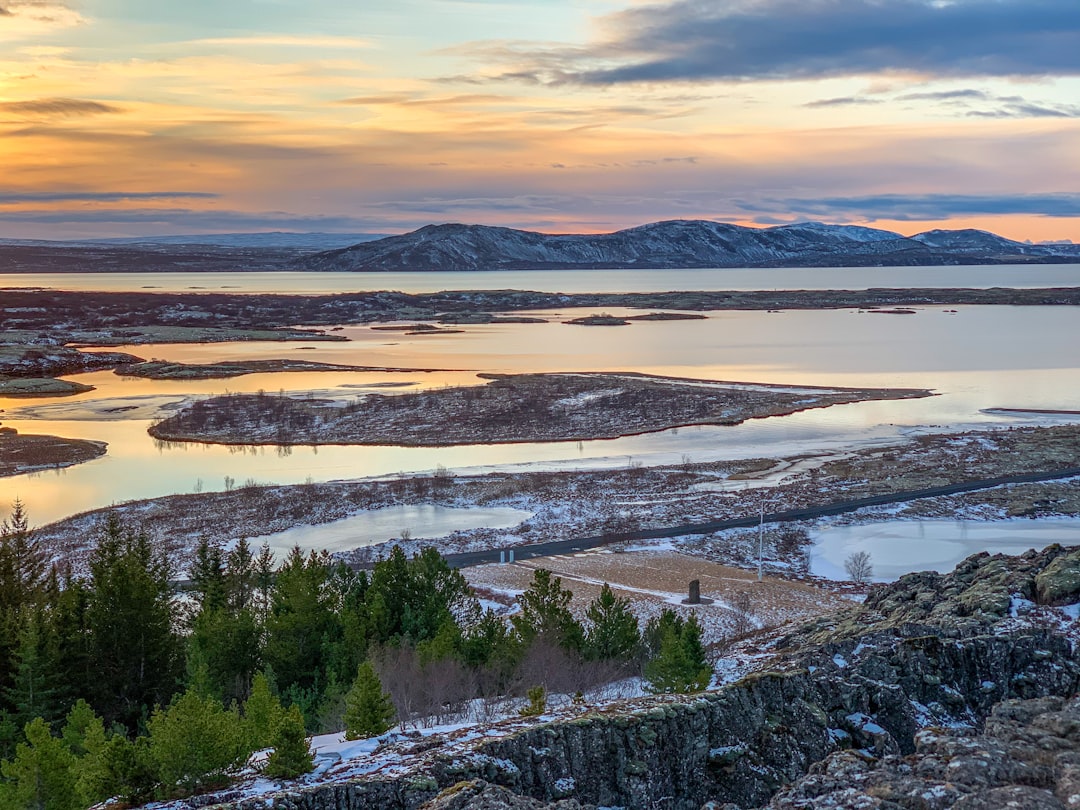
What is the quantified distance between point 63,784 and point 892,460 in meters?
49.4

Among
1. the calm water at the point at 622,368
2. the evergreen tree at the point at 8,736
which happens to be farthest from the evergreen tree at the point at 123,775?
the calm water at the point at 622,368

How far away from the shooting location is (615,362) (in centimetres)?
10700

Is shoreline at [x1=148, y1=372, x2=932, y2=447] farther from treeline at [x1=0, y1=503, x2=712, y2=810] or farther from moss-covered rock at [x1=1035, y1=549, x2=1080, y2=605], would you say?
moss-covered rock at [x1=1035, y1=549, x2=1080, y2=605]

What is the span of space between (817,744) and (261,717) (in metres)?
9.83

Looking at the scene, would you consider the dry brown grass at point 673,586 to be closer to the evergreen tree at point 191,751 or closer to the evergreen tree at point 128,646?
the evergreen tree at point 128,646

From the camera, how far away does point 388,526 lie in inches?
1800

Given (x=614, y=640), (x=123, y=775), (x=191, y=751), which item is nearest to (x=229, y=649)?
(x=614, y=640)

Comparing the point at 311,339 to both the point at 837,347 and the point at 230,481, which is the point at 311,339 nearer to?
the point at 837,347

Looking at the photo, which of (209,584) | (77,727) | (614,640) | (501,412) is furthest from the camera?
(501,412)

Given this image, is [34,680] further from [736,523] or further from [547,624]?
[736,523]

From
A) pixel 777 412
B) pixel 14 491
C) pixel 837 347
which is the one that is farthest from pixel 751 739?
pixel 837 347

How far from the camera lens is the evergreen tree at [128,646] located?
26047mm

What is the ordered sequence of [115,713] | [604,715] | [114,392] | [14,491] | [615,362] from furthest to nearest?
1. [615,362]
2. [114,392]
3. [14,491]
4. [115,713]
5. [604,715]

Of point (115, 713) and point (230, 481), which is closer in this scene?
point (115, 713)
